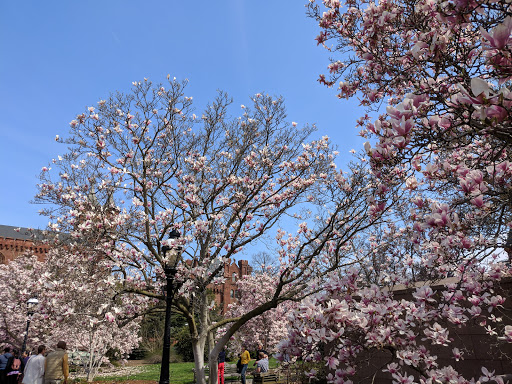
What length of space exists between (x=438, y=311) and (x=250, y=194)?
278 inches

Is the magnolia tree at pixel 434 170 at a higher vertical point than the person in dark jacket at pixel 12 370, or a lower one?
higher

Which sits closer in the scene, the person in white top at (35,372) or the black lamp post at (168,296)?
the black lamp post at (168,296)

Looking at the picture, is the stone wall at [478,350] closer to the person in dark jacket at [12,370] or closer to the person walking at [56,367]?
the person walking at [56,367]

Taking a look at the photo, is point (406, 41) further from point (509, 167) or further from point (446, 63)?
point (509, 167)

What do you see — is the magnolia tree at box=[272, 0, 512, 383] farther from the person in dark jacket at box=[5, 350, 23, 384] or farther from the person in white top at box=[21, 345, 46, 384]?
the person in dark jacket at box=[5, 350, 23, 384]

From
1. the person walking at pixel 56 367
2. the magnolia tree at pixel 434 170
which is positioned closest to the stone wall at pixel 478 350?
the magnolia tree at pixel 434 170

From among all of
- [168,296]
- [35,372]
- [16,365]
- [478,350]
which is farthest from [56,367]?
[478,350]

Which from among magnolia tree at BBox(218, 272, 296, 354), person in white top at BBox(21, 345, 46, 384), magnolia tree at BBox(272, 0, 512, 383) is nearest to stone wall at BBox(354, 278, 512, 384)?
magnolia tree at BBox(272, 0, 512, 383)

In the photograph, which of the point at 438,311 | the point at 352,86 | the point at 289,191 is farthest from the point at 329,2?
the point at 289,191

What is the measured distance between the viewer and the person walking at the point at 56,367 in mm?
7666

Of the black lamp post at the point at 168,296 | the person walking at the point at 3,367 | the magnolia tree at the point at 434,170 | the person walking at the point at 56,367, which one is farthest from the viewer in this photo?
A: the person walking at the point at 3,367

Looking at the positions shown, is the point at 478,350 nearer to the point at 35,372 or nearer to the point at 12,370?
the point at 35,372

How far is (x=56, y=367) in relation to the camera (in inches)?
307

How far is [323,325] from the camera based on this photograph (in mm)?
3068
